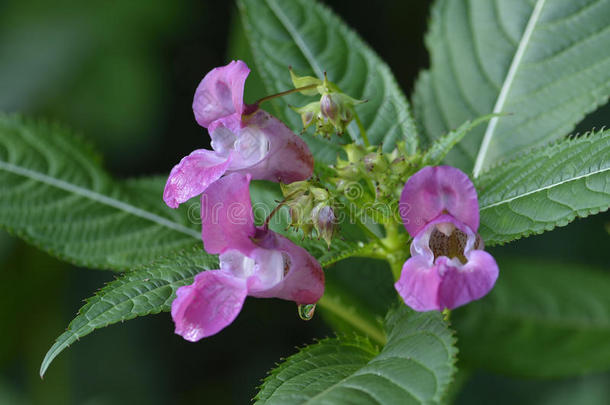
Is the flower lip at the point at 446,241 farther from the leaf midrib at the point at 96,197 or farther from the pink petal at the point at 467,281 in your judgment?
the leaf midrib at the point at 96,197

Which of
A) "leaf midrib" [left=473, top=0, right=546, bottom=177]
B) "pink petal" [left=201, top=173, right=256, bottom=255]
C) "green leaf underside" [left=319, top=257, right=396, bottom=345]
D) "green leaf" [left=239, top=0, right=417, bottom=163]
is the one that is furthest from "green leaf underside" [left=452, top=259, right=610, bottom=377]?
"pink petal" [left=201, top=173, right=256, bottom=255]

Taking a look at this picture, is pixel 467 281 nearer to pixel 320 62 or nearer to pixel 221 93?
pixel 221 93

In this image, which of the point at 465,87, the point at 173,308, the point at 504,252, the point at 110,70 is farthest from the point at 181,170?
the point at 110,70

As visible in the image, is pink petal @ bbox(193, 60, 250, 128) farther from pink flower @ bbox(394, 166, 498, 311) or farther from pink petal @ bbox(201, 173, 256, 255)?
pink flower @ bbox(394, 166, 498, 311)

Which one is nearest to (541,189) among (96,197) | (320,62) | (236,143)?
(236,143)

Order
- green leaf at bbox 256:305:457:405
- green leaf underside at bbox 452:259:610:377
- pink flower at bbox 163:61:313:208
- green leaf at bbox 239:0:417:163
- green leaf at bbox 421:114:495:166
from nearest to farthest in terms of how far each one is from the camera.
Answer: green leaf at bbox 256:305:457:405
pink flower at bbox 163:61:313:208
green leaf at bbox 421:114:495:166
green leaf at bbox 239:0:417:163
green leaf underside at bbox 452:259:610:377

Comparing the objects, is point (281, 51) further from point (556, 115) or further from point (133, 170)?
point (133, 170)
